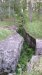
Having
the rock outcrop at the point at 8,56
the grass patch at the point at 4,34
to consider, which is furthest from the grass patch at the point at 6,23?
the rock outcrop at the point at 8,56

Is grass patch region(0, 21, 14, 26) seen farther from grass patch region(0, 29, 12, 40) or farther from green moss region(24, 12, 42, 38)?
grass patch region(0, 29, 12, 40)

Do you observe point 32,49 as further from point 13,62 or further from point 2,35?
point 13,62

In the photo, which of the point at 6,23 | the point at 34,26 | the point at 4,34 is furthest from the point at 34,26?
the point at 4,34

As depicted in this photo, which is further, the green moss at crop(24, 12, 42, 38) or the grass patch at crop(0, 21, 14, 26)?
the grass patch at crop(0, 21, 14, 26)

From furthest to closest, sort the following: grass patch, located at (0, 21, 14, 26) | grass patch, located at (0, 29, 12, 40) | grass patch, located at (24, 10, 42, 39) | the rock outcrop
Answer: grass patch, located at (0, 21, 14, 26), grass patch, located at (24, 10, 42, 39), grass patch, located at (0, 29, 12, 40), the rock outcrop

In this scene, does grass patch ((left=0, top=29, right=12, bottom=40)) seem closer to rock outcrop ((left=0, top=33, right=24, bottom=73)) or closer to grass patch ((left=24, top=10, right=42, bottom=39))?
rock outcrop ((left=0, top=33, right=24, bottom=73))

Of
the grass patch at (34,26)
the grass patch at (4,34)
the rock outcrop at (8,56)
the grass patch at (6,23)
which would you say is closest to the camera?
the rock outcrop at (8,56)

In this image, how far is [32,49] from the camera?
39.5 ft

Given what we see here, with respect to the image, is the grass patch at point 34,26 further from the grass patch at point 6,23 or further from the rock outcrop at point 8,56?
the rock outcrop at point 8,56

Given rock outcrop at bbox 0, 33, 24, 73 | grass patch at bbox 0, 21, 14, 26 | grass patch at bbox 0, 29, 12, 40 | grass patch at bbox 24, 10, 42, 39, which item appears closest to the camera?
rock outcrop at bbox 0, 33, 24, 73

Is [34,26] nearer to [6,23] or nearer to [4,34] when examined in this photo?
[6,23]

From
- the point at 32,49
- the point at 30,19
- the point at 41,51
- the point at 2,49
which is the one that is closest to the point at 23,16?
the point at 30,19

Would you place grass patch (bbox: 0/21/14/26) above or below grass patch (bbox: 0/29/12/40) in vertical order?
below

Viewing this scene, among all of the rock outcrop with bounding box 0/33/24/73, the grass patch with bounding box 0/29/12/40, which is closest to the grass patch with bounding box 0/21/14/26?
the grass patch with bounding box 0/29/12/40
